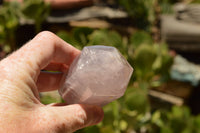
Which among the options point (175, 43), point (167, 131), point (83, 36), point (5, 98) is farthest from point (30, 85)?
point (175, 43)

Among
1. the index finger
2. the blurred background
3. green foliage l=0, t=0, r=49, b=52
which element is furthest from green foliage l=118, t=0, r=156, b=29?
the index finger

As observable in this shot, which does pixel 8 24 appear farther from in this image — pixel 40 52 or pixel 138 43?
pixel 40 52

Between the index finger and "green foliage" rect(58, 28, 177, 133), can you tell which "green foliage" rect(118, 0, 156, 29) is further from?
the index finger

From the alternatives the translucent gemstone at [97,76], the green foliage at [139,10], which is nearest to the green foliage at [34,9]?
the green foliage at [139,10]

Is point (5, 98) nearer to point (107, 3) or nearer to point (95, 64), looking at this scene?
point (95, 64)

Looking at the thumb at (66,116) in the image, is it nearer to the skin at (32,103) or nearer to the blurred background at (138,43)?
the skin at (32,103)
